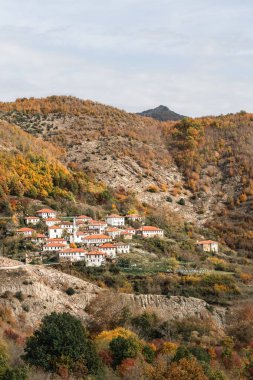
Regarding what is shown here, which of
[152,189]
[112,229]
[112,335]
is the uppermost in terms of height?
[152,189]

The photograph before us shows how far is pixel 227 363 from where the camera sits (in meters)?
35.1

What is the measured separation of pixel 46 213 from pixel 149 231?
10474mm

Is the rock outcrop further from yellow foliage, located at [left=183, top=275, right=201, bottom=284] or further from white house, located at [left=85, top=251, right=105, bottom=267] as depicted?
white house, located at [left=85, top=251, right=105, bottom=267]

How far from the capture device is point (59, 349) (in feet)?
94.7

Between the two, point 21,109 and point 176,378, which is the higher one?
point 21,109

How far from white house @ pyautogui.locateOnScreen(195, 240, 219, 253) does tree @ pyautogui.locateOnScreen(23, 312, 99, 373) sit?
3294 cm

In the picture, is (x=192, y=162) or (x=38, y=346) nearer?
(x=38, y=346)

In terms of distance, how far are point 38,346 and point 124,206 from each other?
42.3m

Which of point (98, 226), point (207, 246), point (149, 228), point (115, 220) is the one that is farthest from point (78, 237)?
point (207, 246)


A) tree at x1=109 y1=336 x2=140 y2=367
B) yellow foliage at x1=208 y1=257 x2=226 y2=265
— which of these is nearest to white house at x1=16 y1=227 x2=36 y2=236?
yellow foliage at x1=208 y1=257 x2=226 y2=265

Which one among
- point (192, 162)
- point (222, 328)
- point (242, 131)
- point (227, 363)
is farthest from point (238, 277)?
point (242, 131)

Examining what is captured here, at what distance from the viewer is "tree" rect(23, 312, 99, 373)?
28281mm

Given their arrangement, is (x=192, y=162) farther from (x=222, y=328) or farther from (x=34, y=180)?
(x=222, y=328)

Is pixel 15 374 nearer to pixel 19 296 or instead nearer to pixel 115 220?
pixel 19 296
